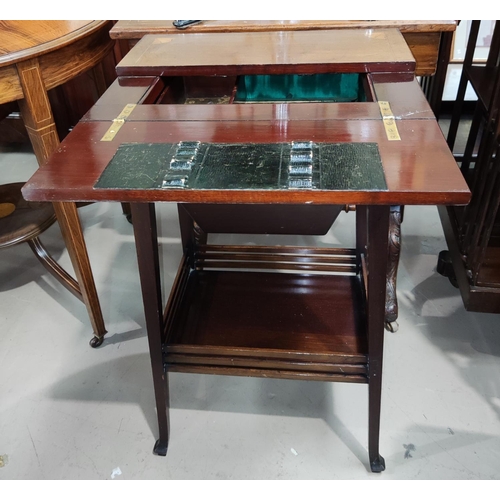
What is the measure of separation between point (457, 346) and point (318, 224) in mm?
606

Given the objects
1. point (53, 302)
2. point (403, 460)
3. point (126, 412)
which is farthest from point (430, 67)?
point (53, 302)

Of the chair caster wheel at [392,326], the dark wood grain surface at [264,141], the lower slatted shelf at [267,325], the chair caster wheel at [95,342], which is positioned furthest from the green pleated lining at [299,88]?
the chair caster wheel at [95,342]

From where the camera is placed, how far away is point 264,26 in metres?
1.42

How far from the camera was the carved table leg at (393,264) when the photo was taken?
1.45 metres

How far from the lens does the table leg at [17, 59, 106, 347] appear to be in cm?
113

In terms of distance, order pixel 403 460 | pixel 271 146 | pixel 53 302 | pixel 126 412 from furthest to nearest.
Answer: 1. pixel 53 302
2. pixel 126 412
3. pixel 403 460
4. pixel 271 146

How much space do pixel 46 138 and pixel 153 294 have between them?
48cm

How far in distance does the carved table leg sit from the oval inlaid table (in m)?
0.88

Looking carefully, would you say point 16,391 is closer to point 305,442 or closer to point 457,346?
point 305,442

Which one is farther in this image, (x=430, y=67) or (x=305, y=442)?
(x=430, y=67)

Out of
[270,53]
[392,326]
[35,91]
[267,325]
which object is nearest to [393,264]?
[392,326]

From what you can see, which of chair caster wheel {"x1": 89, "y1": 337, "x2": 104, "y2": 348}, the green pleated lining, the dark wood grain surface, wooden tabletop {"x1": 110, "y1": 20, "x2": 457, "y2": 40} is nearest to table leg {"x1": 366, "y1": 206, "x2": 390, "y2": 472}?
the dark wood grain surface
